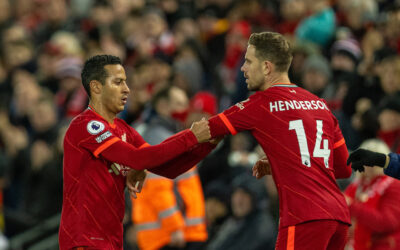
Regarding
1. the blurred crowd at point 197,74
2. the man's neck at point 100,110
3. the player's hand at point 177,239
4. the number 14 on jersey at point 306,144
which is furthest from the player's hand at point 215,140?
the blurred crowd at point 197,74

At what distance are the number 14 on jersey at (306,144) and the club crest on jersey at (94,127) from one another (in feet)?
4.49

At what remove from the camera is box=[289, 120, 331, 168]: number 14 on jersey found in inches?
237

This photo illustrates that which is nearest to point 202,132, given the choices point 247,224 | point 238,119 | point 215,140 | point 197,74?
point 215,140

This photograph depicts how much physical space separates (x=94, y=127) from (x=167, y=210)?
269cm

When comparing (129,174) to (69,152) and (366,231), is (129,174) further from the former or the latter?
(366,231)

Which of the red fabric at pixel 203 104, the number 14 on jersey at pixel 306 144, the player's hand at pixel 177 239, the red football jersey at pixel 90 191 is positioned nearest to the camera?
the number 14 on jersey at pixel 306 144

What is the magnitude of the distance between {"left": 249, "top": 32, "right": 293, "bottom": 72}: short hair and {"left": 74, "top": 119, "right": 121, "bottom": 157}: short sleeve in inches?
48.1

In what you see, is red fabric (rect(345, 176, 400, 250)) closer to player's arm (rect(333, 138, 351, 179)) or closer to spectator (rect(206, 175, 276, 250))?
spectator (rect(206, 175, 276, 250))

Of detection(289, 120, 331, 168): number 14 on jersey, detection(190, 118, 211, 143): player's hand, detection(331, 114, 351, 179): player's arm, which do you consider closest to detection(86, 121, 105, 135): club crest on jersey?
detection(190, 118, 211, 143): player's hand

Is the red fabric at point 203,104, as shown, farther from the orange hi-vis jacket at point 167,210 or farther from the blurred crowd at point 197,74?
the orange hi-vis jacket at point 167,210

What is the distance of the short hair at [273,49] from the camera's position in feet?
20.5

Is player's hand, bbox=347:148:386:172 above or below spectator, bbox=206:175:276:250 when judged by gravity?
above

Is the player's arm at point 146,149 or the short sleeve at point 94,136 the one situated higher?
the short sleeve at point 94,136

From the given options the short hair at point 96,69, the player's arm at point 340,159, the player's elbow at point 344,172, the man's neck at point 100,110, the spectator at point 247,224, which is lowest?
the spectator at point 247,224
